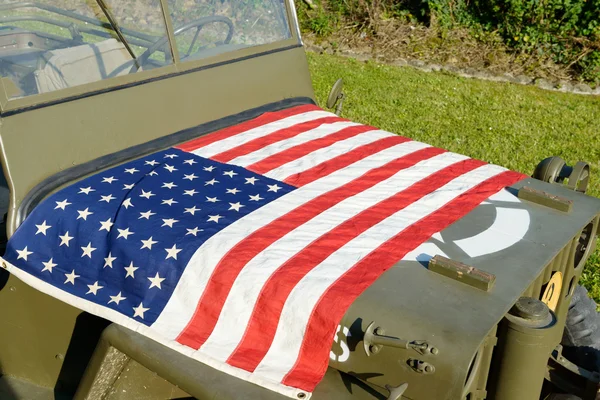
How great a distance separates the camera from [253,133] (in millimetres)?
3617

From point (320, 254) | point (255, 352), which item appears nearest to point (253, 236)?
point (320, 254)

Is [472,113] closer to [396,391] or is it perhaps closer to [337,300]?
[337,300]

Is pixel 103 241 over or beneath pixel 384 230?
over

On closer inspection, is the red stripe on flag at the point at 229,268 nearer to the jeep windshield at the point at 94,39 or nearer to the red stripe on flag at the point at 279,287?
the red stripe on flag at the point at 279,287

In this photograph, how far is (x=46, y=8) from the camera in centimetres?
319

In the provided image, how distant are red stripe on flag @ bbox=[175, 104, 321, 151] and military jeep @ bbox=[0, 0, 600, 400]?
0.04 metres

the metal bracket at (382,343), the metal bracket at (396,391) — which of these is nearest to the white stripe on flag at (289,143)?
the metal bracket at (382,343)

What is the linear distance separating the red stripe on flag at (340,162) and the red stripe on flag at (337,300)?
22.4 inches

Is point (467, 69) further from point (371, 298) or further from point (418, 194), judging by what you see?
point (371, 298)

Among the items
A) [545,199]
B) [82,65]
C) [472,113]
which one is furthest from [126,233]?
[472,113]

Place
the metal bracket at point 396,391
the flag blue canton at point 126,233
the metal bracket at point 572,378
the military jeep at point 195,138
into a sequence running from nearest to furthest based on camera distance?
the metal bracket at point 396,391
the military jeep at point 195,138
the flag blue canton at point 126,233
the metal bracket at point 572,378

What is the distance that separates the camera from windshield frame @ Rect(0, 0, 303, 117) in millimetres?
2898

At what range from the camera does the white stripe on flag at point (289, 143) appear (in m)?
3.36

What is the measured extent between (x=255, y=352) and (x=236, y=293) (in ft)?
0.65
